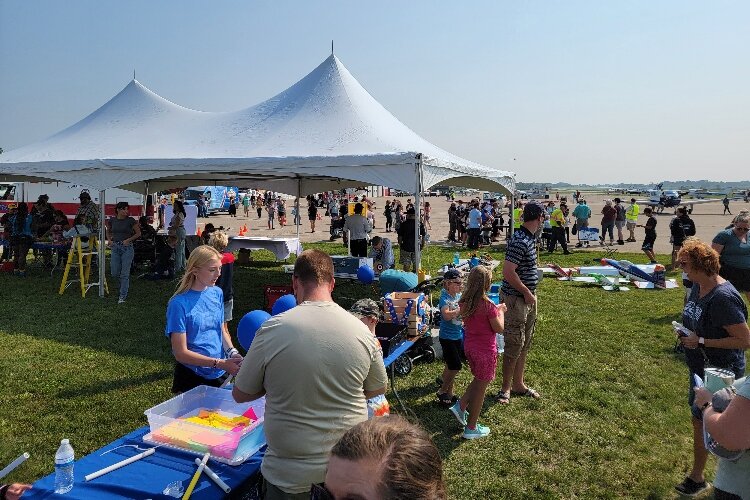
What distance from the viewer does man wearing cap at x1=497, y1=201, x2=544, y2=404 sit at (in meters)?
4.71

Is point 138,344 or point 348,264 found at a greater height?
point 348,264

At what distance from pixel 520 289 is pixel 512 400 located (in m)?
1.21

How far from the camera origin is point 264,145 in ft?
28.9

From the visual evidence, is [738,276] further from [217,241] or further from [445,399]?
[217,241]

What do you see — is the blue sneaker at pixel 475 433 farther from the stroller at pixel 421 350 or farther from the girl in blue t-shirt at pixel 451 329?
the stroller at pixel 421 350

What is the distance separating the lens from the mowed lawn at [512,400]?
12.9 ft

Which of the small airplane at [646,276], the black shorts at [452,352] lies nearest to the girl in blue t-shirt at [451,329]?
the black shorts at [452,352]

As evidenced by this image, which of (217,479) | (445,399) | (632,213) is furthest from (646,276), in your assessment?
(217,479)

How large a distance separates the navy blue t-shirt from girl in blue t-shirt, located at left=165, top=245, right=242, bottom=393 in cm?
285

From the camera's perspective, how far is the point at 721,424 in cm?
190

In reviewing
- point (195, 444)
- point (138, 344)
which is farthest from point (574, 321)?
point (195, 444)

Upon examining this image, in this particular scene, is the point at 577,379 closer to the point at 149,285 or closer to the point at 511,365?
the point at 511,365

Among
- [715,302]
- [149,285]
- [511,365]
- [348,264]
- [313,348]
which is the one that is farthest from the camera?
[149,285]

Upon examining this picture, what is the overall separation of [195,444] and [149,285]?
8.82 metres
